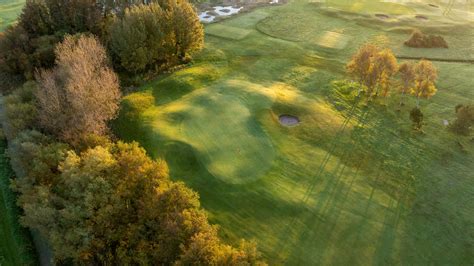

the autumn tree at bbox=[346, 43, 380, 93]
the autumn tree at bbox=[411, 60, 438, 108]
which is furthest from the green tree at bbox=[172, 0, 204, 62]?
the autumn tree at bbox=[411, 60, 438, 108]

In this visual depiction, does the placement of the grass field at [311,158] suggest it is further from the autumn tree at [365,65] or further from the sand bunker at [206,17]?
the sand bunker at [206,17]

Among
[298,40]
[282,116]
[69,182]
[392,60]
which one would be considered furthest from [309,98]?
[69,182]

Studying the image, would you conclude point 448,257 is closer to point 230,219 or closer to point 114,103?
point 230,219

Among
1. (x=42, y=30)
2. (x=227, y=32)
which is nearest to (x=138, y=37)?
(x=42, y=30)

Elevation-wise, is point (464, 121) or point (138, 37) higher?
point (138, 37)

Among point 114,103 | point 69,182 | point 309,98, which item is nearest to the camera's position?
point 69,182

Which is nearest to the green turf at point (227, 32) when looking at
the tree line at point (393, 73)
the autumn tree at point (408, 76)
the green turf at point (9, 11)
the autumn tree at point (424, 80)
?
the tree line at point (393, 73)

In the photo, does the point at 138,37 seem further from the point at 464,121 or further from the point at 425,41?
the point at 425,41
